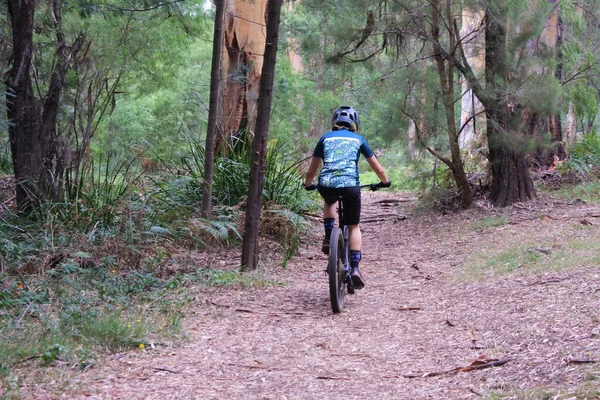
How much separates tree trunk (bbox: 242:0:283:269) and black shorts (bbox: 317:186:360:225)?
1.29m

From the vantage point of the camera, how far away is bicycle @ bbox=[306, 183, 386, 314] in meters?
5.94

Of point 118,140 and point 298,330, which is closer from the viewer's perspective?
point 298,330

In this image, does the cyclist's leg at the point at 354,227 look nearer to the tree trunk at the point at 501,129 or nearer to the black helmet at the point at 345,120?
the black helmet at the point at 345,120

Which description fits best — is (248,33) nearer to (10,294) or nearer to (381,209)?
(381,209)

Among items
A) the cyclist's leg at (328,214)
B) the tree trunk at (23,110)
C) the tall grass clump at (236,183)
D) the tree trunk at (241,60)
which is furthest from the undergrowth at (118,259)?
the tree trunk at (241,60)

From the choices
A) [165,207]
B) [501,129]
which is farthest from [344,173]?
[501,129]

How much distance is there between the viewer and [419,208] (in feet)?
41.0

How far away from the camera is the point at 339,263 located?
6.23 m

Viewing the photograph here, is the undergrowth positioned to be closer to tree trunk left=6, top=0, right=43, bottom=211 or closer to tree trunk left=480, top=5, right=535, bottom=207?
tree trunk left=6, top=0, right=43, bottom=211

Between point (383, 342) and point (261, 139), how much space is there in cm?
301

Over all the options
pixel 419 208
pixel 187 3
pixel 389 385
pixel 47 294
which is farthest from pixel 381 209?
pixel 389 385

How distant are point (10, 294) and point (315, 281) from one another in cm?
342

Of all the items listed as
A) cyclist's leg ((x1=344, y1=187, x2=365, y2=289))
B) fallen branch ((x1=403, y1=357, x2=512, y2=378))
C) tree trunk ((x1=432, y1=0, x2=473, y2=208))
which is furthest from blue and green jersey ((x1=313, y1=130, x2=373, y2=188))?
tree trunk ((x1=432, y1=0, x2=473, y2=208))

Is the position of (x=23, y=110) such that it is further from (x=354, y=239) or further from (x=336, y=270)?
(x=336, y=270)
